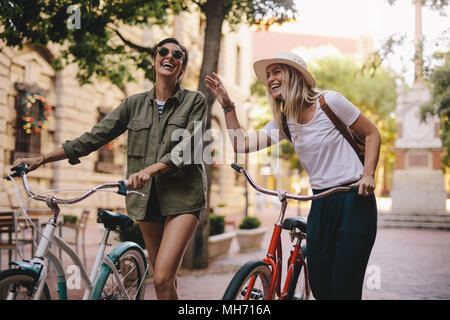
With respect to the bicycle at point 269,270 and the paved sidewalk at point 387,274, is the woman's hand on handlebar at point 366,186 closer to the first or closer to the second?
the bicycle at point 269,270

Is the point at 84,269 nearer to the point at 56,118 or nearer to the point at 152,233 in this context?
the point at 152,233

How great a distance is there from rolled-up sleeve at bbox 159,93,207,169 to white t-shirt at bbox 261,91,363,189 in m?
0.56

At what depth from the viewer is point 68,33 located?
783cm

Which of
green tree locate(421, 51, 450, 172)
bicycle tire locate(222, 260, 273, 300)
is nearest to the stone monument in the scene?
green tree locate(421, 51, 450, 172)

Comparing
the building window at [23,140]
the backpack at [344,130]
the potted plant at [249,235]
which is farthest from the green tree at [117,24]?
the building window at [23,140]

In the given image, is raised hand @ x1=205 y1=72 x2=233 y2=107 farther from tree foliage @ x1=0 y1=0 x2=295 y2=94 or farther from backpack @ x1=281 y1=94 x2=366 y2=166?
tree foliage @ x1=0 y1=0 x2=295 y2=94

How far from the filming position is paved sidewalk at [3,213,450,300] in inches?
273

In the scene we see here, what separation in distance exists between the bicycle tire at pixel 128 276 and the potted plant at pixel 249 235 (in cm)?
872

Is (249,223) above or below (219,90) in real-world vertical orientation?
below

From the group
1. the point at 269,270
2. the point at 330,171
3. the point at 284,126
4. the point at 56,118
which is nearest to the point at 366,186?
the point at 330,171

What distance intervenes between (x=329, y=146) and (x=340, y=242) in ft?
1.89

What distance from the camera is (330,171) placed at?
328 cm

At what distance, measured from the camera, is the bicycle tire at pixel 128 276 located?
3221 mm

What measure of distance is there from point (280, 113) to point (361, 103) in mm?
34089
